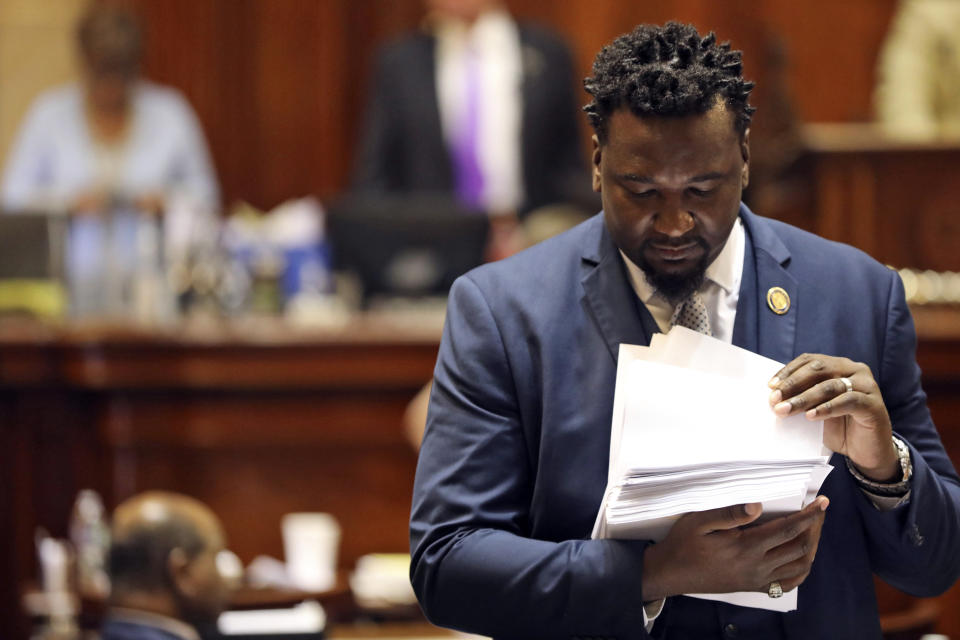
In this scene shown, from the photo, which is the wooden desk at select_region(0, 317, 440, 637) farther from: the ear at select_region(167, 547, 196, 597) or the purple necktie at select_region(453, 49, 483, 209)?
the purple necktie at select_region(453, 49, 483, 209)

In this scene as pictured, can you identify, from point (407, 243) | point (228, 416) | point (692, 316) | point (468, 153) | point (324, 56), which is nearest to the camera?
point (692, 316)

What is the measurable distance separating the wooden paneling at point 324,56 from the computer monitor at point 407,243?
2.63 metres

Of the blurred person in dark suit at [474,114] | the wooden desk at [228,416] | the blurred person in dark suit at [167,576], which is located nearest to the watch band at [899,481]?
the blurred person in dark suit at [167,576]

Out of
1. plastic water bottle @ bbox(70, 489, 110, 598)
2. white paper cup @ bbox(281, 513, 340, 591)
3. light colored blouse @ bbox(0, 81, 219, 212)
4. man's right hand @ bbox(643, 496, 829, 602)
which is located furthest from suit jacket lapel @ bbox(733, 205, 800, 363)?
light colored blouse @ bbox(0, 81, 219, 212)

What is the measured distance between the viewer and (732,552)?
61.7 inches

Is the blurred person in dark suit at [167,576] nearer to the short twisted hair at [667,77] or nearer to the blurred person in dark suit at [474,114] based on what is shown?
the short twisted hair at [667,77]

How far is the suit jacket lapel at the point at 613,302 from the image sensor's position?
5.65 feet

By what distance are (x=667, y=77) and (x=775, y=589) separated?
2.03 feet

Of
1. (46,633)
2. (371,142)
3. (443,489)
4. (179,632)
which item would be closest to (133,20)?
(371,142)

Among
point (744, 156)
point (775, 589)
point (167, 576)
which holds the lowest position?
point (167, 576)

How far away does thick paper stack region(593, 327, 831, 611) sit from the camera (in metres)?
1.55

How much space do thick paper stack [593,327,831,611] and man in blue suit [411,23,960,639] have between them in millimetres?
26

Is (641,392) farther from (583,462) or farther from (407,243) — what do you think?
(407,243)

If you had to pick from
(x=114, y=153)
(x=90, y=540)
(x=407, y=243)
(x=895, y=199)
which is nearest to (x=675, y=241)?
(x=90, y=540)
